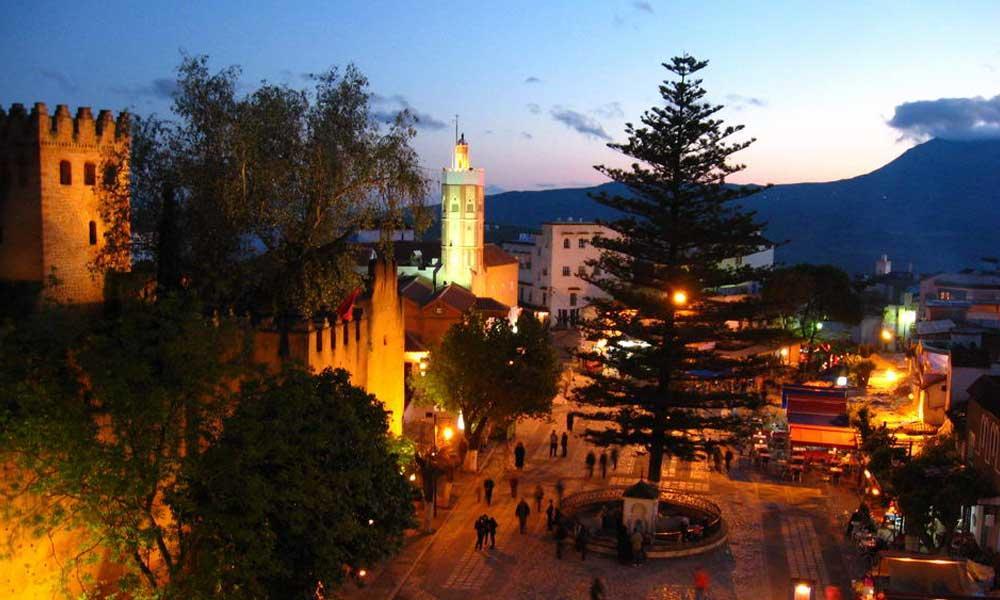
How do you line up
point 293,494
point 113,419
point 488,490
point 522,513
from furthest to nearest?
point 488,490 < point 522,513 < point 293,494 < point 113,419

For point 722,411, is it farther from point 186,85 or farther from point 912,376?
point 186,85

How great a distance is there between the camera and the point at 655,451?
21.8 metres

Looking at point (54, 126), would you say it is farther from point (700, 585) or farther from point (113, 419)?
point (700, 585)

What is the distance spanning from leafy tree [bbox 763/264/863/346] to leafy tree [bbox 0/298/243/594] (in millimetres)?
35628

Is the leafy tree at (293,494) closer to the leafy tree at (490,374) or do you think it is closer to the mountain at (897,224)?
the leafy tree at (490,374)

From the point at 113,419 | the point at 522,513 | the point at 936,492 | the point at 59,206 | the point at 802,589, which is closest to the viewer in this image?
the point at 113,419

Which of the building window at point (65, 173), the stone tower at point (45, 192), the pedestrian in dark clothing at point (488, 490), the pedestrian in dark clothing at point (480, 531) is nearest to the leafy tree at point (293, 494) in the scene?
the pedestrian in dark clothing at point (480, 531)

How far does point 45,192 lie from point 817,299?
128 ft

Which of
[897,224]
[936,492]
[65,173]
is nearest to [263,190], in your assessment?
[65,173]

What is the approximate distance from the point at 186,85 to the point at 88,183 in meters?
3.21

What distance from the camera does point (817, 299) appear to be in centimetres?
4759

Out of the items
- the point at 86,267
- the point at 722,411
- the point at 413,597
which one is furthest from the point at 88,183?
the point at 722,411

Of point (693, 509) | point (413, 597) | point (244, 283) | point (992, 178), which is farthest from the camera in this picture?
point (992, 178)

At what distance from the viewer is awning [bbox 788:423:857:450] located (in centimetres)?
2359
